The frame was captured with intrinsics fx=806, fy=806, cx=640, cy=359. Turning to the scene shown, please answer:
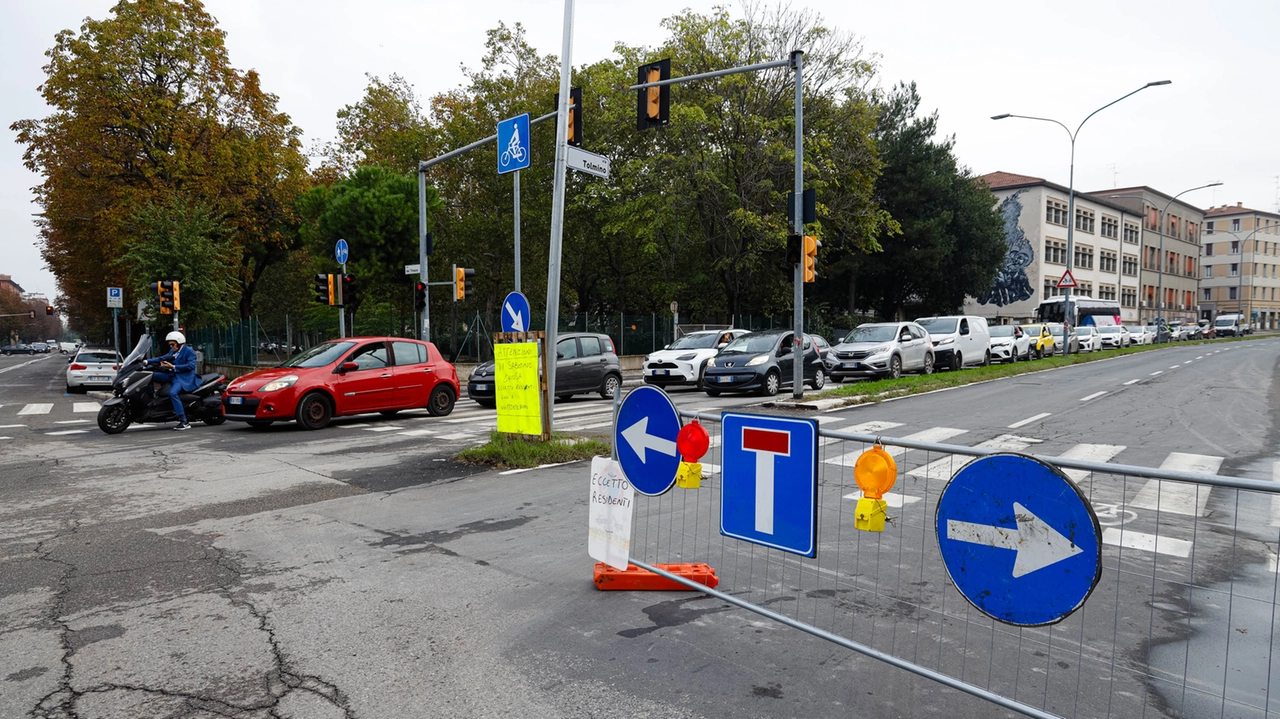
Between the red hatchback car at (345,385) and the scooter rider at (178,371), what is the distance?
84cm

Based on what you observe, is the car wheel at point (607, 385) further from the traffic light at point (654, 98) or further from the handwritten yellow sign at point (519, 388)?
the handwritten yellow sign at point (519, 388)

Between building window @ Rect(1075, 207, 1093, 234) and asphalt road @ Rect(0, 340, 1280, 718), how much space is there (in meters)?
71.5

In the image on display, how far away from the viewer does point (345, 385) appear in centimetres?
1399

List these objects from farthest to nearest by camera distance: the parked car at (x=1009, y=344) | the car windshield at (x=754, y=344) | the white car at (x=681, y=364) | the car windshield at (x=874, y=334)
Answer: the parked car at (x=1009, y=344), the car windshield at (x=874, y=334), the white car at (x=681, y=364), the car windshield at (x=754, y=344)

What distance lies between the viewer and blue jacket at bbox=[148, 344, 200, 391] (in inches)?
537

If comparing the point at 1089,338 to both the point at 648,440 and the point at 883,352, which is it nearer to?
the point at 883,352

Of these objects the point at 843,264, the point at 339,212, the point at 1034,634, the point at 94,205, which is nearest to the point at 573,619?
the point at 1034,634

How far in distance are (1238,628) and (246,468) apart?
9613 mm

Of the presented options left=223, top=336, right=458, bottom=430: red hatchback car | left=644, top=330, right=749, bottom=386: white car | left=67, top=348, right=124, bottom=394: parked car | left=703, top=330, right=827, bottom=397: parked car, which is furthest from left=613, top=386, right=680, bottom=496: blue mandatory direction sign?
left=67, top=348, right=124, bottom=394: parked car

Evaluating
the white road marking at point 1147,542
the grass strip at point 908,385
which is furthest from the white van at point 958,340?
the white road marking at point 1147,542

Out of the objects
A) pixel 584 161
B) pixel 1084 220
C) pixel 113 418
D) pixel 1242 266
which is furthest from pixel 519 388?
pixel 1242 266

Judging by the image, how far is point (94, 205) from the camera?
29.4 meters

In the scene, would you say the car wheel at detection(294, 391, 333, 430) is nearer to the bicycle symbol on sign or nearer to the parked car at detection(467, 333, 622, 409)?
the parked car at detection(467, 333, 622, 409)

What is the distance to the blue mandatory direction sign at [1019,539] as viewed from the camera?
292 centimetres
